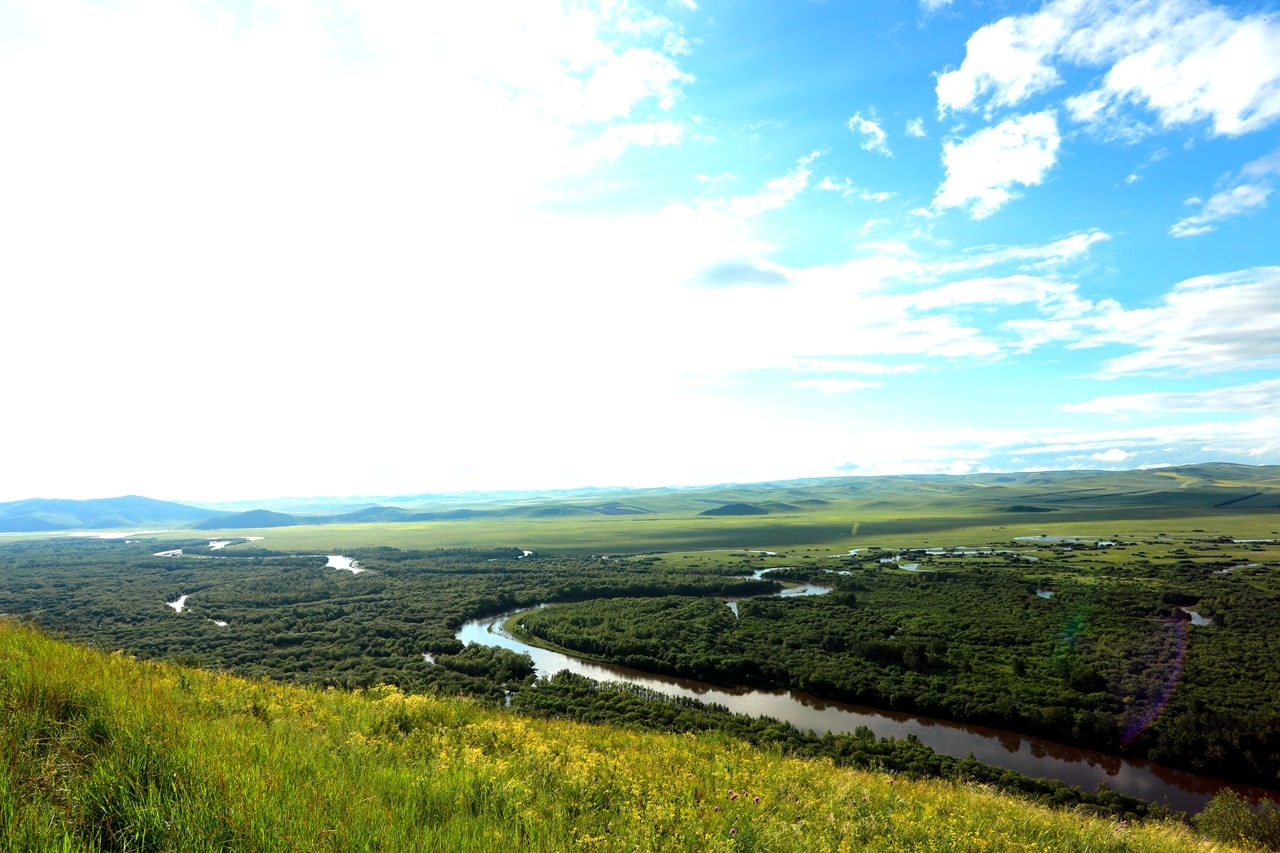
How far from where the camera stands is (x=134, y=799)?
4.43 metres

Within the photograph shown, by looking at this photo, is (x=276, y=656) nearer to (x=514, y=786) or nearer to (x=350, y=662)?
(x=350, y=662)

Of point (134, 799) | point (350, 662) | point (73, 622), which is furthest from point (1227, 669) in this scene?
point (73, 622)

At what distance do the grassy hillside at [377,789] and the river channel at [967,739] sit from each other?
2848cm

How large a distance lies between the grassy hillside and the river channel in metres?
28.5

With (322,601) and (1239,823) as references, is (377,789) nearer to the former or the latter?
(1239,823)

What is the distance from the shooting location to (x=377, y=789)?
5.98 metres

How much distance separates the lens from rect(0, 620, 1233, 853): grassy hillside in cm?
425

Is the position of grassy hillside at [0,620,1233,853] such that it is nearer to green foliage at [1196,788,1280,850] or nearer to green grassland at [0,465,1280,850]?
green grassland at [0,465,1280,850]

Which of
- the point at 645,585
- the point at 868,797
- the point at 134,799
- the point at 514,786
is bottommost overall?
the point at 645,585

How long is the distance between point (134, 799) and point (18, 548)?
285 metres

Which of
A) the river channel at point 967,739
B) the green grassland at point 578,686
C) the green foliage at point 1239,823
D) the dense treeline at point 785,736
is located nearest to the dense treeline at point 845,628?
the green grassland at point 578,686

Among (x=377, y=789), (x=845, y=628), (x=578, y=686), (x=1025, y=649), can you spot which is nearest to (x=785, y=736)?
(x=578, y=686)

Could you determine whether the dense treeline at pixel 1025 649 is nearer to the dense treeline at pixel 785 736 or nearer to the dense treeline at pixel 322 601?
the dense treeline at pixel 785 736

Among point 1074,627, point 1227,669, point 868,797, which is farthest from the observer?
point 1074,627
